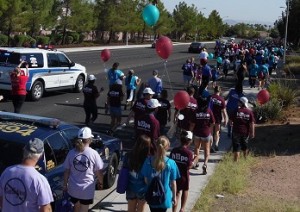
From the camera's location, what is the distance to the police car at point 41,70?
1642 cm

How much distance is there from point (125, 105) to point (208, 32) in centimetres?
10207

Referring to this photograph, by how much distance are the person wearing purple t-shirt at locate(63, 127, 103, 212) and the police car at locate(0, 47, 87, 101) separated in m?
10.9

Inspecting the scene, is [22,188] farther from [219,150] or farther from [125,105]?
[125,105]

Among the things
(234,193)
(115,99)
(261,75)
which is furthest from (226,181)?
(261,75)

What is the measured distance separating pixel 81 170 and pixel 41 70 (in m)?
11.7

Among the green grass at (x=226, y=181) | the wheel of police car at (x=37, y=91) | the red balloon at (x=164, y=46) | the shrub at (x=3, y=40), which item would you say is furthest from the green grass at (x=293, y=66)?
the shrub at (x=3, y=40)

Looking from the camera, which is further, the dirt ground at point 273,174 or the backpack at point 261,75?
the backpack at point 261,75

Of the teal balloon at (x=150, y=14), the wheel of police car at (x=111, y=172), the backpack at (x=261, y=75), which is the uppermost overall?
the teal balloon at (x=150, y=14)

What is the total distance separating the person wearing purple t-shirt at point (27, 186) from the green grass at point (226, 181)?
370 centimetres

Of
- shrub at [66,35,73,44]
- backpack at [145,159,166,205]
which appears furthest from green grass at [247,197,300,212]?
shrub at [66,35,73,44]

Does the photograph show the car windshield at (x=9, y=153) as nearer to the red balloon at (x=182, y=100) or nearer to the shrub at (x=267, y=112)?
the red balloon at (x=182, y=100)

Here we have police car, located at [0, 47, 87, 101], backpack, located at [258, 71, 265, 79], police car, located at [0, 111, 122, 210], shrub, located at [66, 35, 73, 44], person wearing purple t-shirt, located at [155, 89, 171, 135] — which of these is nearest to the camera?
police car, located at [0, 111, 122, 210]

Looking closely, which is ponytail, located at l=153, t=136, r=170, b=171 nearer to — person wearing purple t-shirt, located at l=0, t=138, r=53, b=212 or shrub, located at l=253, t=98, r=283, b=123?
person wearing purple t-shirt, located at l=0, t=138, r=53, b=212

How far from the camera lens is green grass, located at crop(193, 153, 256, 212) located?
8.20 meters
